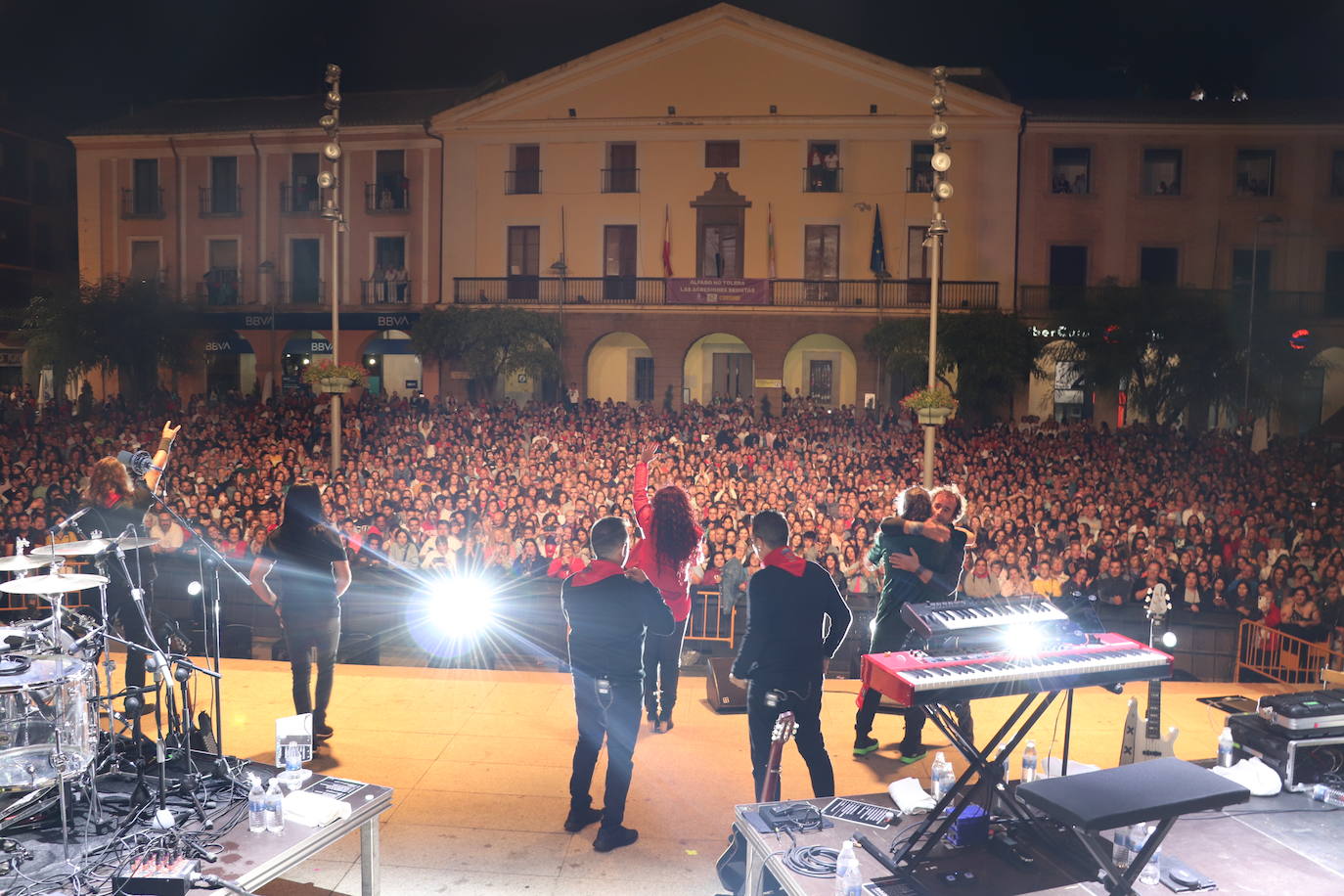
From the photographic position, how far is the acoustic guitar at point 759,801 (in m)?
4.69

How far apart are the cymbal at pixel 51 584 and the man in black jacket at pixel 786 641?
10.0 ft

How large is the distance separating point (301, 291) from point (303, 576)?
91.9 feet


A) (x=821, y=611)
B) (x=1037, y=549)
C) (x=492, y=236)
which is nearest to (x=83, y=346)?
(x=492, y=236)

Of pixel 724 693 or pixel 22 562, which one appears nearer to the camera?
pixel 22 562

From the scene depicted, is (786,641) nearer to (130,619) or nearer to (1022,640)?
(1022,640)

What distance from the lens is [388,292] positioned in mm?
30625

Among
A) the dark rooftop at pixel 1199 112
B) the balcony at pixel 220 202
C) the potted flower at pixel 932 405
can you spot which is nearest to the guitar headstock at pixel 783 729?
the potted flower at pixel 932 405

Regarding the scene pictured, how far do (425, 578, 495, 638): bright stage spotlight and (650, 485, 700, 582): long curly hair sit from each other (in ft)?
10.7

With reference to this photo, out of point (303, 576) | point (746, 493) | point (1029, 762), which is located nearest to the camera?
point (1029, 762)

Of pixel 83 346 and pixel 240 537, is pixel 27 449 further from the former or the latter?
pixel 83 346

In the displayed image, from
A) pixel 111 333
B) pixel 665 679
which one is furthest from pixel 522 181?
pixel 665 679

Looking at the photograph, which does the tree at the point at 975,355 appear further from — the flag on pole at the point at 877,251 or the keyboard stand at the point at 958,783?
the keyboard stand at the point at 958,783

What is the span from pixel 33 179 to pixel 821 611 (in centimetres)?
4541

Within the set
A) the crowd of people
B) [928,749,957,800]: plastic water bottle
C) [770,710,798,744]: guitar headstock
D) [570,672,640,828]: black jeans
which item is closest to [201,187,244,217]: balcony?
the crowd of people
